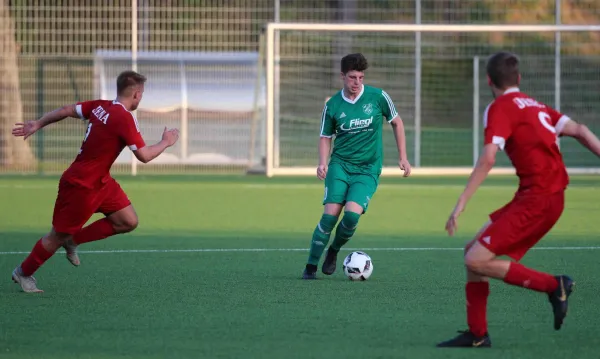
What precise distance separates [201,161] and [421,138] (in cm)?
458

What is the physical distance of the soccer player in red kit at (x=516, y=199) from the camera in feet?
19.6

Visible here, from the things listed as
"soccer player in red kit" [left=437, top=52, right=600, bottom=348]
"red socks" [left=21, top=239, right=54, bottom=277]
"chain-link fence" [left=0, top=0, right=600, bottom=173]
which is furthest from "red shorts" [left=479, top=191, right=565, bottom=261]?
"chain-link fence" [left=0, top=0, right=600, bottom=173]

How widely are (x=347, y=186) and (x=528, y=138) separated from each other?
3219 millimetres

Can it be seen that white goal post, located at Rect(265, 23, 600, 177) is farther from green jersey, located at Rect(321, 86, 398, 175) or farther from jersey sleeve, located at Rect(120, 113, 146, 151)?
jersey sleeve, located at Rect(120, 113, 146, 151)

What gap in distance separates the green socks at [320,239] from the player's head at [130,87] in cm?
185

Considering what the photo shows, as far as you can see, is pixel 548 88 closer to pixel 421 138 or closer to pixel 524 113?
pixel 421 138

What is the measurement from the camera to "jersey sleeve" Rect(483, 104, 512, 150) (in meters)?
5.90

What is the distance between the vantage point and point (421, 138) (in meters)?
23.4

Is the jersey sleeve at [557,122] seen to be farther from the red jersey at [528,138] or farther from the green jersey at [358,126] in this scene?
the green jersey at [358,126]

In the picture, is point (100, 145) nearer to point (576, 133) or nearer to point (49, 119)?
point (49, 119)

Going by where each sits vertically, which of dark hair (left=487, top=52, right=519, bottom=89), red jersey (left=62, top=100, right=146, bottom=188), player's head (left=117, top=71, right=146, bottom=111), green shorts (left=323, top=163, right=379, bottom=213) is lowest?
green shorts (left=323, top=163, right=379, bottom=213)

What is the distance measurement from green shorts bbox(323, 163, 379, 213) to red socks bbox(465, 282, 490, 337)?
2.99m

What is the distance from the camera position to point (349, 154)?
9156mm

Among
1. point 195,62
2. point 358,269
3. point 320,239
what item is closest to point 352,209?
point 320,239
